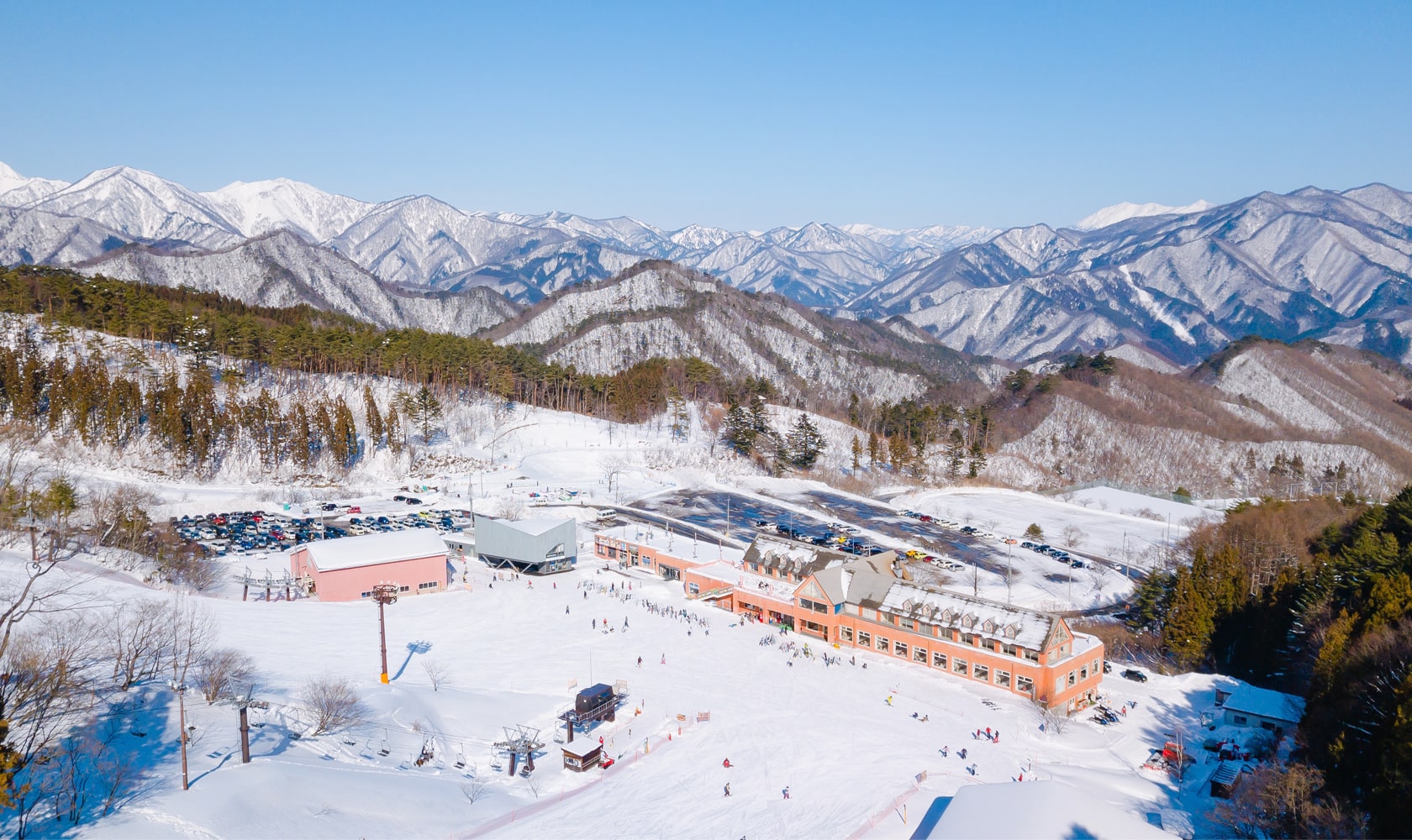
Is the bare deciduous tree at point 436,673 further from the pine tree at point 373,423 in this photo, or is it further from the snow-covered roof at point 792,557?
the pine tree at point 373,423

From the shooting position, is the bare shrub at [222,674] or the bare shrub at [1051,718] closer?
the bare shrub at [222,674]

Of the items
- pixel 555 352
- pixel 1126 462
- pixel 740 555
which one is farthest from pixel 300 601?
pixel 555 352

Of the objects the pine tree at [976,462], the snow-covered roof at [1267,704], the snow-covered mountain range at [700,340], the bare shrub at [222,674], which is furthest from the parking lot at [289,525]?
the snow-covered mountain range at [700,340]

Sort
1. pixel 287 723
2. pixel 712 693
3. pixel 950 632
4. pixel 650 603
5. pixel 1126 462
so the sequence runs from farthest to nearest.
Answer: pixel 1126 462, pixel 650 603, pixel 950 632, pixel 712 693, pixel 287 723

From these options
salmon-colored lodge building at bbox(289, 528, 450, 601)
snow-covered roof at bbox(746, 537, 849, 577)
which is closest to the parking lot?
salmon-colored lodge building at bbox(289, 528, 450, 601)

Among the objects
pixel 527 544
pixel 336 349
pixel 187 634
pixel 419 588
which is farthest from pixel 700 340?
pixel 187 634

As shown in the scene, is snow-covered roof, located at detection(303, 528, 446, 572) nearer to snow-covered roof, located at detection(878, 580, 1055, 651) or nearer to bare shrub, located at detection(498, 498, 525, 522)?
bare shrub, located at detection(498, 498, 525, 522)

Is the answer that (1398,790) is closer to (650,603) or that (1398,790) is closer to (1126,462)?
(650,603)
